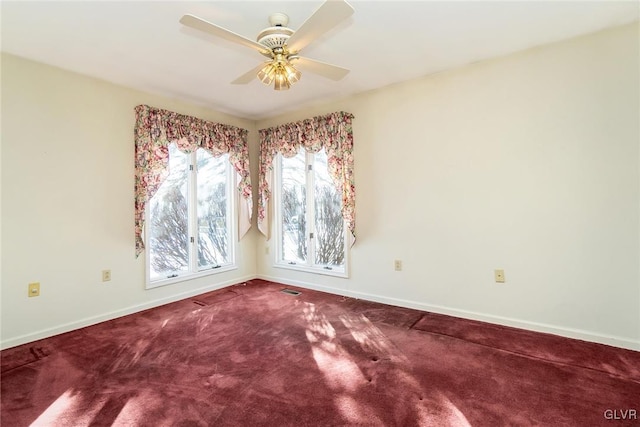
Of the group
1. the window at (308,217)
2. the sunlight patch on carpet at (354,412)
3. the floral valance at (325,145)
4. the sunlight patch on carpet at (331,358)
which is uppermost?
the floral valance at (325,145)

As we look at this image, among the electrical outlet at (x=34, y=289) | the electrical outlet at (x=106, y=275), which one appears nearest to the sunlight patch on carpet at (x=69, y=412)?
the electrical outlet at (x=34, y=289)

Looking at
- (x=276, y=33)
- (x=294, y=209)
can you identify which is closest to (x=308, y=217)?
(x=294, y=209)

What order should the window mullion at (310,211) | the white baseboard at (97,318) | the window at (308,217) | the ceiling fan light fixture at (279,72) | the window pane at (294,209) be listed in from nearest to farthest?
the ceiling fan light fixture at (279,72)
the white baseboard at (97,318)
the window at (308,217)
the window mullion at (310,211)
the window pane at (294,209)

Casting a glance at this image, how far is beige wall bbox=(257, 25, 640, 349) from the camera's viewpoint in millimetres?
2262

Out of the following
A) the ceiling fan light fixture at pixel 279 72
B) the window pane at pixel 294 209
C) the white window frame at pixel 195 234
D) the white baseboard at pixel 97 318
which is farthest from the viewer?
the window pane at pixel 294 209

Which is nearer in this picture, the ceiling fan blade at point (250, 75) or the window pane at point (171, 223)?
the ceiling fan blade at point (250, 75)

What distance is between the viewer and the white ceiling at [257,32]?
195cm

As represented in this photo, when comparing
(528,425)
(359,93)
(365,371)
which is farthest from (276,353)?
(359,93)

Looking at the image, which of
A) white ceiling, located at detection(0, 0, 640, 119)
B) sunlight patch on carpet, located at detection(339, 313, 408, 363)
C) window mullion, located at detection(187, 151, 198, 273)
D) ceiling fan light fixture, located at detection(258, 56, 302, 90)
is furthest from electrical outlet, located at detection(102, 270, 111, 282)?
ceiling fan light fixture, located at detection(258, 56, 302, 90)

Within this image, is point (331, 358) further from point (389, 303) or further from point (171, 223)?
point (171, 223)

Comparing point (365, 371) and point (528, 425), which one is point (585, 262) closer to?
point (528, 425)

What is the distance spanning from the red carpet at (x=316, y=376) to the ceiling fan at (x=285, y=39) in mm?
2050

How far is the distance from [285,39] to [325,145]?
1.80m

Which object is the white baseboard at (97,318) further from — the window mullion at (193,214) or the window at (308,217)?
the window at (308,217)
